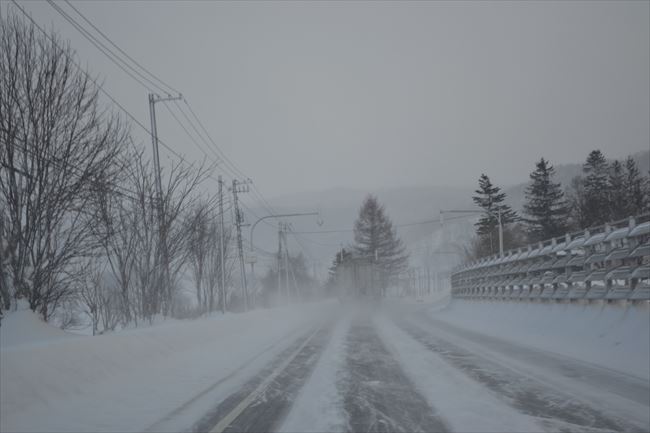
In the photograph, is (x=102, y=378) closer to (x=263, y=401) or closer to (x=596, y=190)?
(x=263, y=401)

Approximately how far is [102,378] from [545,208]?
6344 centimetres

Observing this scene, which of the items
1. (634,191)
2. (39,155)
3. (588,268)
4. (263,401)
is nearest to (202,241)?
(39,155)

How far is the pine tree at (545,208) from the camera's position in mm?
60562

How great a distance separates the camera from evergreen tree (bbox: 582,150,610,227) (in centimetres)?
6175

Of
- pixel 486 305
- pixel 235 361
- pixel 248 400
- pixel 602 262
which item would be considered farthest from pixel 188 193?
A: pixel 486 305

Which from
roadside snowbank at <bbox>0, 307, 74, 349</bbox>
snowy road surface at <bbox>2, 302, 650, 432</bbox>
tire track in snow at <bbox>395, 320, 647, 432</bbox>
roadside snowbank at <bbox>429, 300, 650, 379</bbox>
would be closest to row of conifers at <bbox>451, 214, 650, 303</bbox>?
roadside snowbank at <bbox>429, 300, 650, 379</bbox>

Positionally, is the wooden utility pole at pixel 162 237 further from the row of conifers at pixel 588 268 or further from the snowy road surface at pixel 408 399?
the row of conifers at pixel 588 268

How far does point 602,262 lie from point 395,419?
27.9 feet

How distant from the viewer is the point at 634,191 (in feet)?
202

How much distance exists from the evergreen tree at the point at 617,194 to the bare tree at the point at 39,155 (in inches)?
2487

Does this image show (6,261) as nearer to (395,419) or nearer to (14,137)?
(14,137)

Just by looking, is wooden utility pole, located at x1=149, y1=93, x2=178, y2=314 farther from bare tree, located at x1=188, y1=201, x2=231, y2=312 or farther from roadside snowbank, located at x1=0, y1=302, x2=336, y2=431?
roadside snowbank, located at x1=0, y1=302, x2=336, y2=431

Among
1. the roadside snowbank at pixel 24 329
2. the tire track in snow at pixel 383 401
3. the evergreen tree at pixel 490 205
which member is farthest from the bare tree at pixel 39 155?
the evergreen tree at pixel 490 205

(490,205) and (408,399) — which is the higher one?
(490,205)
